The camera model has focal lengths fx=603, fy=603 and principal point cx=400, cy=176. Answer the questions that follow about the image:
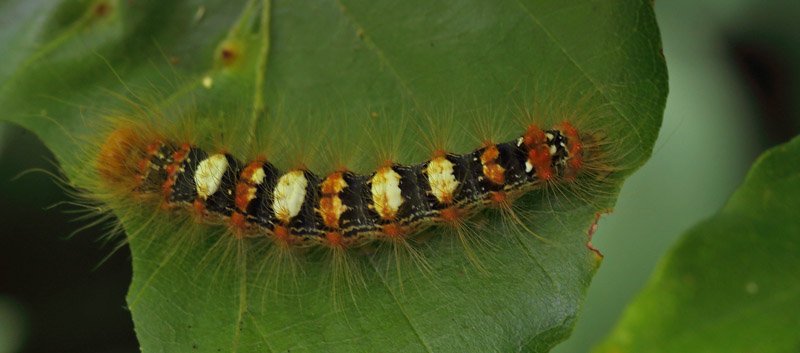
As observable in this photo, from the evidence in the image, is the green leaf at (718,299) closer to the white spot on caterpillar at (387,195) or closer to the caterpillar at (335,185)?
the caterpillar at (335,185)

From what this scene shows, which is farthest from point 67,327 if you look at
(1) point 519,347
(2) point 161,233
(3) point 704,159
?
(3) point 704,159

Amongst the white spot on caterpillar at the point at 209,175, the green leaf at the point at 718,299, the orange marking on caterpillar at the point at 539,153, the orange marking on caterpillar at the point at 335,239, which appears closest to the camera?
the green leaf at the point at 718,299

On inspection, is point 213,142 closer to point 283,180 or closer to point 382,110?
point 283,180

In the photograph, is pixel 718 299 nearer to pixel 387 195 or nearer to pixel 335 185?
pixel 387 195

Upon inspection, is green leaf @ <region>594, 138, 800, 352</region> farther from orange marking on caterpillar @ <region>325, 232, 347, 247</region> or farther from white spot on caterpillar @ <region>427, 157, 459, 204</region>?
orange marking on caterpillar @ <region>325, 232, 347, 247</region>

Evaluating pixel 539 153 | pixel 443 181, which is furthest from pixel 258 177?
pixel 539 153

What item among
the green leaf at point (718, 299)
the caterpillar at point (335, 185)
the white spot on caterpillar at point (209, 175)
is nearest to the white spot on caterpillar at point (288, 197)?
the caterpillar at point (335, 185)
